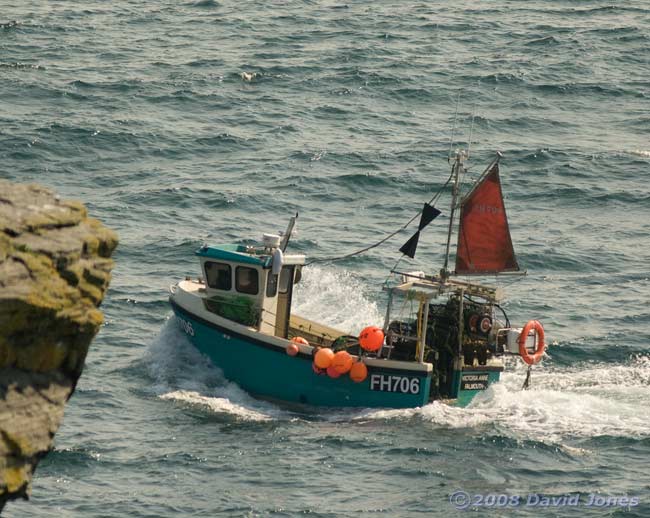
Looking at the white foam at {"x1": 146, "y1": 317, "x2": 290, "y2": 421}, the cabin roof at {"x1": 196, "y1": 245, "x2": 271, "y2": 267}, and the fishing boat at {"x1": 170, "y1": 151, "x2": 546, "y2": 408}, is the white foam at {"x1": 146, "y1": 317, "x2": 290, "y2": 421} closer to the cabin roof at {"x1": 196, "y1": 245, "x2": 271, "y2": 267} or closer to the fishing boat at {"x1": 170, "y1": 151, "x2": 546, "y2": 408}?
the fishing boat at {"x1": 170, "y1": 151, "x2": 546, "y2": 408}

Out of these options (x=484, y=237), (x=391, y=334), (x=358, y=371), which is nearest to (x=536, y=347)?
(x=484, y=237)

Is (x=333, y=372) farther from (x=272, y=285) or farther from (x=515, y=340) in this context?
(x=515, y=340)

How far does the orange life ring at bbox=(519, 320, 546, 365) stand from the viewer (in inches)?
1314

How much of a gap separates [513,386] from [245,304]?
6.52 meters

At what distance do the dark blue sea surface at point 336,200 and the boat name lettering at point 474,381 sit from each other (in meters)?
0.34

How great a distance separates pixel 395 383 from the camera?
108 ft

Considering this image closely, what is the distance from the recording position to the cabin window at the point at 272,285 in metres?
34.6

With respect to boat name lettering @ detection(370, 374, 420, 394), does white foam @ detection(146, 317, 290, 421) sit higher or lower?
lower

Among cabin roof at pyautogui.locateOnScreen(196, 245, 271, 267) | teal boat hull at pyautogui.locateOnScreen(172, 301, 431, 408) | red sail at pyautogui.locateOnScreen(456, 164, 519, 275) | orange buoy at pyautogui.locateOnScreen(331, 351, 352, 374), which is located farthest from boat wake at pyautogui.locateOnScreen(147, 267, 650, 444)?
red sail at pyautogui.locateOnScreen(456, 164, 519, 275)

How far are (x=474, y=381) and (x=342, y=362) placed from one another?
3104mm

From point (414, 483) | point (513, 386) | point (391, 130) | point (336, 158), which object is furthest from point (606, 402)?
point (391, 130)

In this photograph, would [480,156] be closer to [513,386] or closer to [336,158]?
[336,158]

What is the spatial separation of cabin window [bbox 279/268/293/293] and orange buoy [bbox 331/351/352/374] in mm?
2861

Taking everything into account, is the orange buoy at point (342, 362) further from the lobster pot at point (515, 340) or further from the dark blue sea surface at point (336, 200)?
the lobster pot at point (515, 340)
